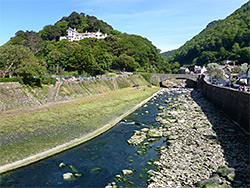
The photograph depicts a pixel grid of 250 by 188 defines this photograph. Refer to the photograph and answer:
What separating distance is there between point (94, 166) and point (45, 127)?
11208 mm

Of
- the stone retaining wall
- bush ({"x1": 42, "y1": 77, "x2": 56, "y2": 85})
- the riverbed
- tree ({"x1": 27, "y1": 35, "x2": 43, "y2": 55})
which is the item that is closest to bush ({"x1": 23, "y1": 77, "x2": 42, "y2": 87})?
bush ({"x1": 42, "y1": 77, "x2": 56, "y2": 85})

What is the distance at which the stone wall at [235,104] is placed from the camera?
30.5m

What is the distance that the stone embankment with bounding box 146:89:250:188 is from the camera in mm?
17688

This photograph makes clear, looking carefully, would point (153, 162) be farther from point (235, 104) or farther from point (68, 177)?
point (235, 104)

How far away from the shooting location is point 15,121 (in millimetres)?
28391

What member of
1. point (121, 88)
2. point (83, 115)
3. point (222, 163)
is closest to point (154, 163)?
point (222, 163)

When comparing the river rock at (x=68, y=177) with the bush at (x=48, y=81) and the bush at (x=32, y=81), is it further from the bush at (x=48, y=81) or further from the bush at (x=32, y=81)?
the bush at (x=48, y=81)

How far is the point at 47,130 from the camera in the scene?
90.8 ft

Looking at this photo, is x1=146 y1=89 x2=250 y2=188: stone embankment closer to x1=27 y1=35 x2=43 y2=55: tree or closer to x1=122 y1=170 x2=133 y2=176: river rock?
x1=122 y1=170 x2=133 y2=176: river rock

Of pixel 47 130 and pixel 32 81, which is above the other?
pixel 32 81

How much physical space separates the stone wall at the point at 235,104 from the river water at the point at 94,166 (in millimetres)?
14279

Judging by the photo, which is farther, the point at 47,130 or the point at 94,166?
the point at 47,130

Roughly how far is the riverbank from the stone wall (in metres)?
22.1

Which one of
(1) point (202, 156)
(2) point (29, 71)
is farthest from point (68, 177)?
(2) point (29, 71)
